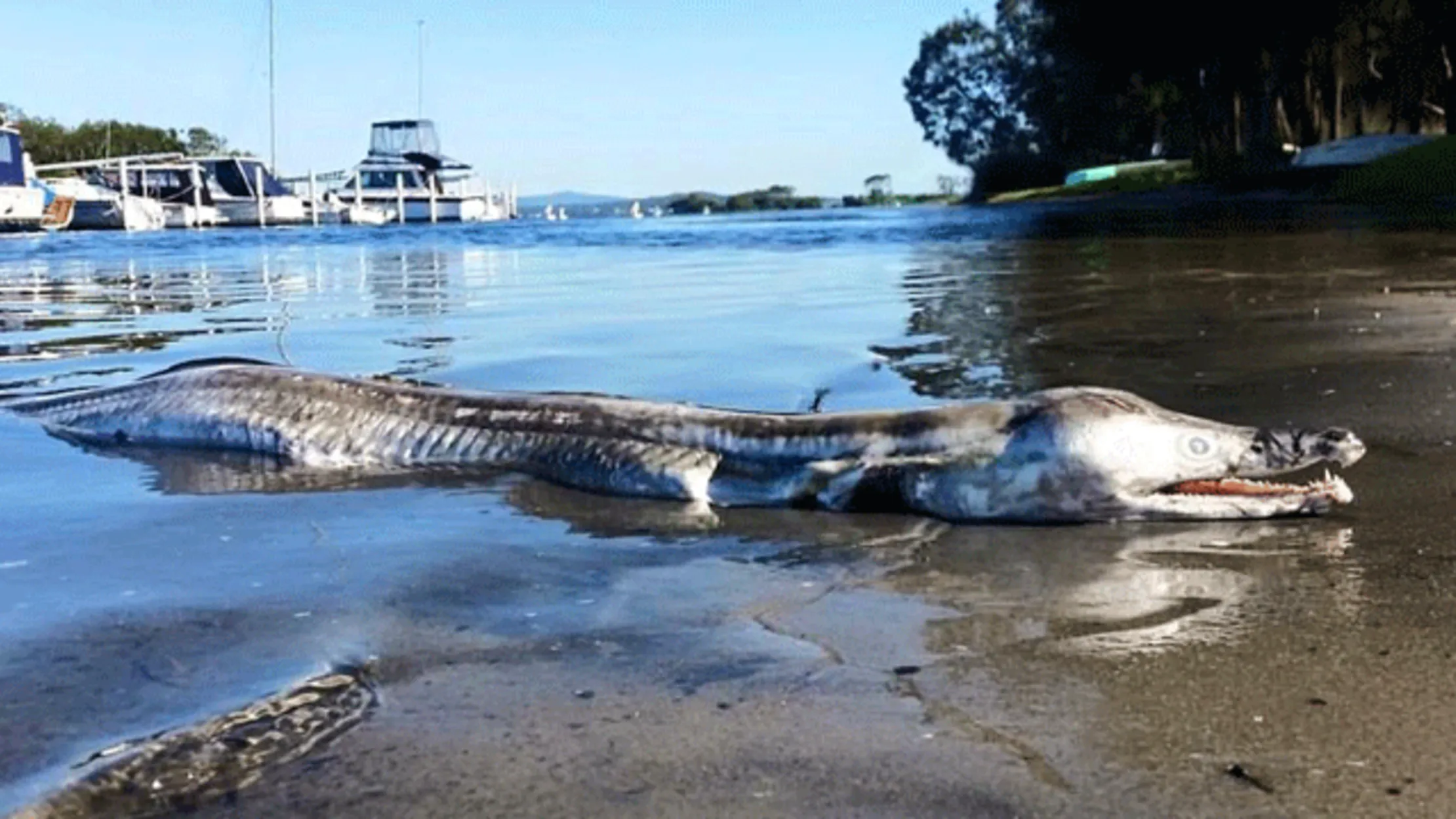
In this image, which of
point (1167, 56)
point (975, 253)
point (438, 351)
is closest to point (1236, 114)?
point (1167, 56)

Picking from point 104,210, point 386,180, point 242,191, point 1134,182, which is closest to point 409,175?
point 386,180

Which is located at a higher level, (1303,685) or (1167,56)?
(1167,56)

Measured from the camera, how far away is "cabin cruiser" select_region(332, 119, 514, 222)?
84.8 meters

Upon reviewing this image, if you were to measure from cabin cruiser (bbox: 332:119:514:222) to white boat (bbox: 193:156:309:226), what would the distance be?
8424 mm

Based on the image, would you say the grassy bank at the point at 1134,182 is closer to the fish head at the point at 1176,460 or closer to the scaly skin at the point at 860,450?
the scaly skin at the point at 860,450

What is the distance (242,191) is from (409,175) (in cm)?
1309

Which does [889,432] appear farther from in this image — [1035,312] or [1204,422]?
[1035,312]

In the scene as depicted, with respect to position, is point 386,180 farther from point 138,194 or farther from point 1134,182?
point 1134,182

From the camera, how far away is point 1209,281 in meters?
11.6

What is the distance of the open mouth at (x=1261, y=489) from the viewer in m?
4.02

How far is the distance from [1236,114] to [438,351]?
158ft

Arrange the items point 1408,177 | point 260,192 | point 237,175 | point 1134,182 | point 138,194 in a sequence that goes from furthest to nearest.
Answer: point 237,175, point 260,192, point 138,194, point 1134,182, point 1408,177

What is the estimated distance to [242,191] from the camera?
7531 cm

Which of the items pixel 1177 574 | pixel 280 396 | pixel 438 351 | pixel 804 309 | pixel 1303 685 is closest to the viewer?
pixel 1303 685
